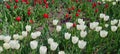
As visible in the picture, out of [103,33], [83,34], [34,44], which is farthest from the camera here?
[103,33]

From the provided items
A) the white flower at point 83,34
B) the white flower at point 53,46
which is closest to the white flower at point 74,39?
the white flower at point 83,34

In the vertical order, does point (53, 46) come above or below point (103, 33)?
above

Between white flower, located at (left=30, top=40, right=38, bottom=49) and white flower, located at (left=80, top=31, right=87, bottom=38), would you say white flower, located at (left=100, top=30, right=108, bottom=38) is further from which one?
white flower, located at (left=30, top=40, right=38, bottom=49)

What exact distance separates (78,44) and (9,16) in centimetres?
264

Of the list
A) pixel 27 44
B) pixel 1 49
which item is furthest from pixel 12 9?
pixel 1 49

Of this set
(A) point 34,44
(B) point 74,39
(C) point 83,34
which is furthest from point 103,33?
(A) point 34,44

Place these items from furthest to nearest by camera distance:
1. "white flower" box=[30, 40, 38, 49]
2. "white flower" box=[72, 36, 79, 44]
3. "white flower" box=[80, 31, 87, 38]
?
1. "white flower" box=[80, 31, 87, 38]
2. "white flower" box=[72, 36, 79, 44]
3. "white flower" box=[30, 40, 38, 49]

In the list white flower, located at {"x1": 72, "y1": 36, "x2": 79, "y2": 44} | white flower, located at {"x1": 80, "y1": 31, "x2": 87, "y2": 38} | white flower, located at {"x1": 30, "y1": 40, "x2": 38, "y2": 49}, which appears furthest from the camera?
white flower, located at {"x1": 80, "y1": 31, "x2": 87, "y2": 38}

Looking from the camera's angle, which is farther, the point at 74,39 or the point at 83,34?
the point at 83,34

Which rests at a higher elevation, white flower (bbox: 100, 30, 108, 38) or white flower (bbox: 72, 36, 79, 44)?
white flower (bbox: 72, 36, 79, 44)

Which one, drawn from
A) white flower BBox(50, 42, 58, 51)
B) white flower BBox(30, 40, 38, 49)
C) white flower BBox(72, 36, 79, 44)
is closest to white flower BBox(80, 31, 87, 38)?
white flower BBox(72, 36, 79, 44)

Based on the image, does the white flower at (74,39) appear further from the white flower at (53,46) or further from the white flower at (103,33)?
the white flower at (103,33)

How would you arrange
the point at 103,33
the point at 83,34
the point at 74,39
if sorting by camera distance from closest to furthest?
the point at 74,39 < the point at 83,34 < the point at 103,33

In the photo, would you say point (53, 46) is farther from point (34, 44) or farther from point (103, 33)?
point (103, 33)
